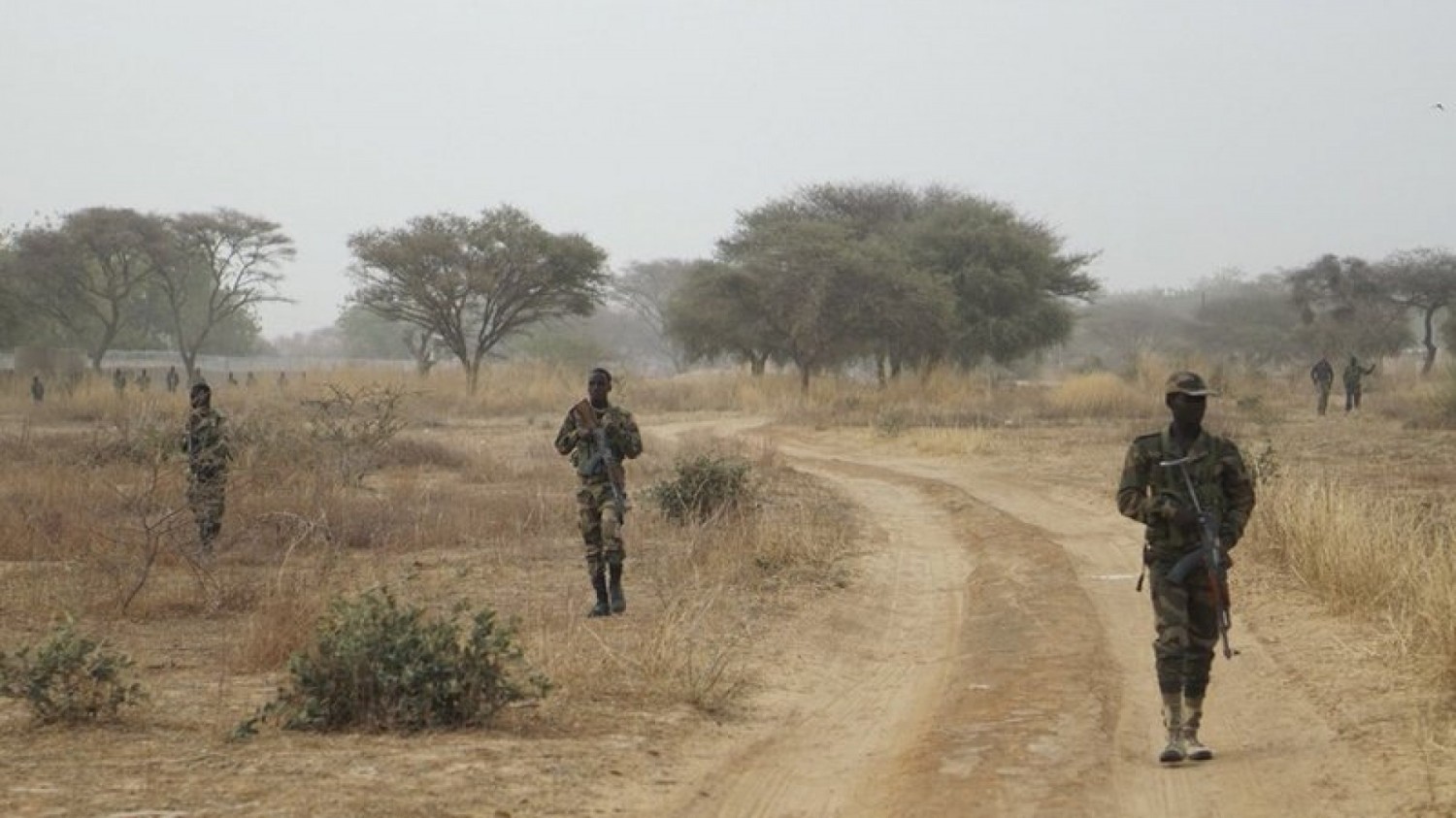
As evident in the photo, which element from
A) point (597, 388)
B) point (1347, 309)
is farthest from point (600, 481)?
point (1347, 309)

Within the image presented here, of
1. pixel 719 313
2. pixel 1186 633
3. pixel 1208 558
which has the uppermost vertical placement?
pixel 719 313

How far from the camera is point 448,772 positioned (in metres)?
5.57

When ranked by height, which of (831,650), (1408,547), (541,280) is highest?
(541,280)

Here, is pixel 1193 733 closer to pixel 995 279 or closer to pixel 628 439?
pixel 628 439

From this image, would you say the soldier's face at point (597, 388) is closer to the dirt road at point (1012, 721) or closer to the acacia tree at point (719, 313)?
the dirt road at point (1012, 721)

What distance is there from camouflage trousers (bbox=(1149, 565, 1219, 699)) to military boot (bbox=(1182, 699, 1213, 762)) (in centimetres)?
4

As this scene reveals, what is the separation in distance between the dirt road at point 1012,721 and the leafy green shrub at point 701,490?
243cm

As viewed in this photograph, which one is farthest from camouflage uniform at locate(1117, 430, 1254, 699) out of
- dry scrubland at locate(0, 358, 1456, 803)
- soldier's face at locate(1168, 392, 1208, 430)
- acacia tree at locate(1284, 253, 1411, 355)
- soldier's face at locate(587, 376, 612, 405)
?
acacia tree at locate(1284, 253, 1411, 355)

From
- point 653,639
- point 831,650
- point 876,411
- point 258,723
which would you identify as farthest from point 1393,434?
point 258,723

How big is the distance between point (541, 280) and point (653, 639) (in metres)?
36.2

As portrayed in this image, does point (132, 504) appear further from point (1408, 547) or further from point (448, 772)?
point (1408, 547)

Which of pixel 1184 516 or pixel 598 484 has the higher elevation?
pixel 1184 516

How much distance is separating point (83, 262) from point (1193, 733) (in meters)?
45.7

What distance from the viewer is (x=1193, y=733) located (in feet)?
20.3
